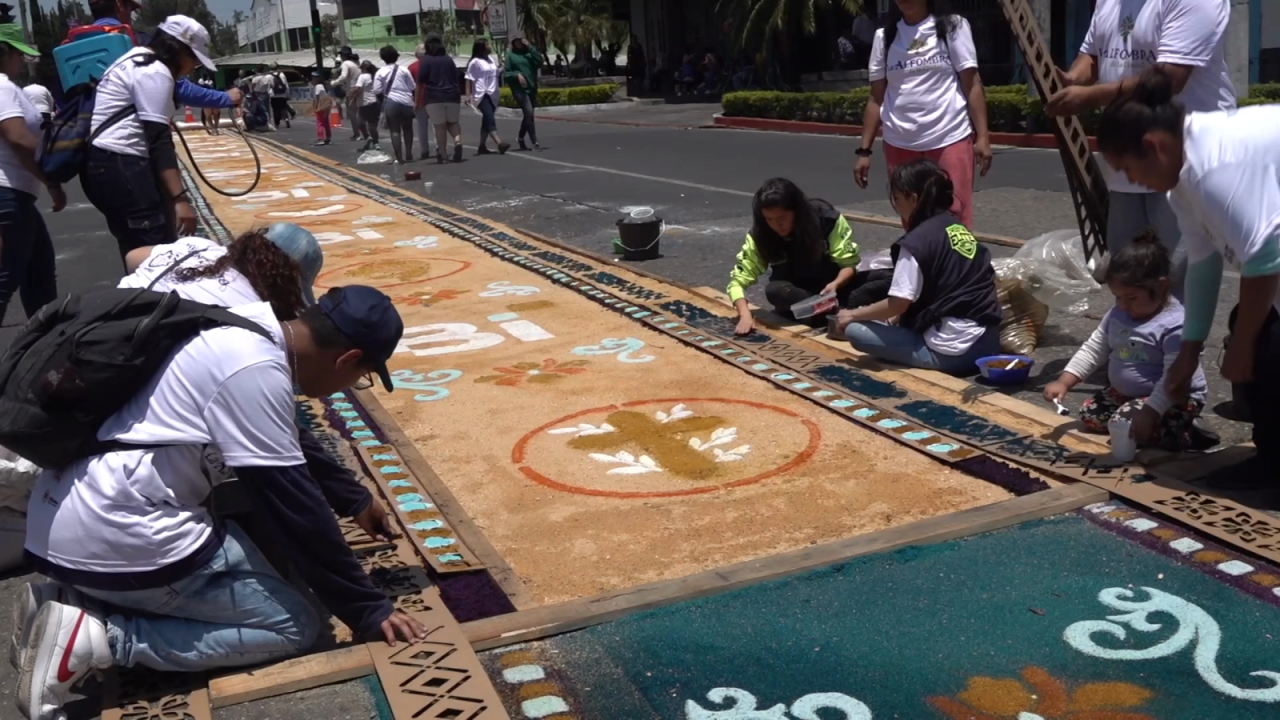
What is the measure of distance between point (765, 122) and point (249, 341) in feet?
65.8

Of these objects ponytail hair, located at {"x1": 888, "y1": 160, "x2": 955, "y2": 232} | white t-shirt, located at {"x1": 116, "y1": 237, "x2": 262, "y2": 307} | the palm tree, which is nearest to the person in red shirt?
the palm tree

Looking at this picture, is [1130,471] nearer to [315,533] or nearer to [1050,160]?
[315,533]

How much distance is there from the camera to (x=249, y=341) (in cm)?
283

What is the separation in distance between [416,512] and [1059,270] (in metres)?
3.55

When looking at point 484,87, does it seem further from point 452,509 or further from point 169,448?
point 169,448

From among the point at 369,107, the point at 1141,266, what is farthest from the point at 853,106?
the point at 1141,266

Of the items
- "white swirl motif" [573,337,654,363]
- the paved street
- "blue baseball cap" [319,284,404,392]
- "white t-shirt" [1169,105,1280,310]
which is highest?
"white t-shirt" [1169,105,1280,310]

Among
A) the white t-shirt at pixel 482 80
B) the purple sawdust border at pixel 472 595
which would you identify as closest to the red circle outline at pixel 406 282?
the purple sawdust border at pixel 472 595

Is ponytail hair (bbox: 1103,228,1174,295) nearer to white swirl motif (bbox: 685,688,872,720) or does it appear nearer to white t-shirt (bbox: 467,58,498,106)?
white swirl motif (bbox: 685,688,872,720)

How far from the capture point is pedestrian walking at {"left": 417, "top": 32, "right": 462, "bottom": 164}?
16.1 m

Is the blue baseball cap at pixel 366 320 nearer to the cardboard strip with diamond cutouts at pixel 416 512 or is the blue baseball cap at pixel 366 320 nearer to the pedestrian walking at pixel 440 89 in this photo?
the cardboard strip with diamond cutouts at pixel 416 512

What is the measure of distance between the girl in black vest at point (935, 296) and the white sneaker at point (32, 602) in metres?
3.36

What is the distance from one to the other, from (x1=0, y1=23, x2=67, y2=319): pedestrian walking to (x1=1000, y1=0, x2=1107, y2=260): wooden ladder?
422 centimetres

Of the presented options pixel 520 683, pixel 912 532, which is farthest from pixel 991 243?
pixel 520 683
